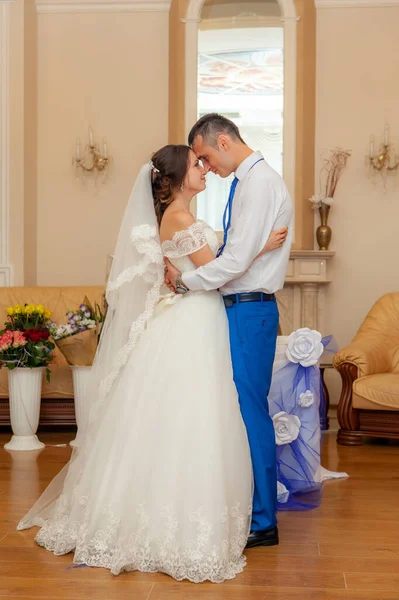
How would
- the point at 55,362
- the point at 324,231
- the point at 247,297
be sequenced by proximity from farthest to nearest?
the point at 324,231 < the point at 55,362 < the point at 247,297

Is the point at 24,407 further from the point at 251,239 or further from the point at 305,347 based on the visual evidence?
the point at 251,239

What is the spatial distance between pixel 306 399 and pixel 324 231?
11.1 feet

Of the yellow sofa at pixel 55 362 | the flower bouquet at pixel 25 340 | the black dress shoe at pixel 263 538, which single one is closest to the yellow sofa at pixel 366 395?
the yellow sofa at pixel 55 362

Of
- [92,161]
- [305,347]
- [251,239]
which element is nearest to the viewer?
[251,239]

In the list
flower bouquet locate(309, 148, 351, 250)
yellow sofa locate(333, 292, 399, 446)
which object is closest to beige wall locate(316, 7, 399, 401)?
flower bouquet locate(309, 148, 351, 250)

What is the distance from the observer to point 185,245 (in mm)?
3236

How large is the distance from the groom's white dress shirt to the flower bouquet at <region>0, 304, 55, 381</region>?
8.43 ft

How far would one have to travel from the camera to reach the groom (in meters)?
3.18

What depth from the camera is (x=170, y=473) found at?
9.77 feet

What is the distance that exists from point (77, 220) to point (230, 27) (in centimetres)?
232

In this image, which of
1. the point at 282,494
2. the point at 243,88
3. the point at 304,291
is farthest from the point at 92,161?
the point at 282,494

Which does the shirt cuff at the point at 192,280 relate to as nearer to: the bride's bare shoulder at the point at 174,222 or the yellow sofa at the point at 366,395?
the bride's bare shoulder at the point at 174,222

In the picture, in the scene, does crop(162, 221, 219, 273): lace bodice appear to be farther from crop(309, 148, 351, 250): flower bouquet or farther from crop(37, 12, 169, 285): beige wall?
crop(37, 12, 169, 285): beige wall

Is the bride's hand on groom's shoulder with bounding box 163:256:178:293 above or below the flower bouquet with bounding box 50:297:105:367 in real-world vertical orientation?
above
